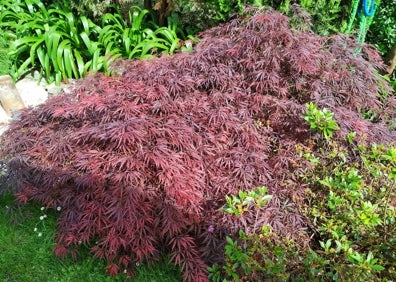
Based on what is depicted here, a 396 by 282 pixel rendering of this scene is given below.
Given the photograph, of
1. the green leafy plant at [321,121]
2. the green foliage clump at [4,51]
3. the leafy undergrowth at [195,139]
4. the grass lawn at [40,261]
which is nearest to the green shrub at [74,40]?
the green foliage clump at [4,51]

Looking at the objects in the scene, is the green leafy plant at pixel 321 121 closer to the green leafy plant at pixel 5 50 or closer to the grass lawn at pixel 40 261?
the grass lawn at pixel 40 261

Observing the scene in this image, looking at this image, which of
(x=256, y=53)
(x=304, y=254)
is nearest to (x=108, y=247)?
(x=304, y=254)

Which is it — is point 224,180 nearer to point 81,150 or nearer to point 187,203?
point 187,203

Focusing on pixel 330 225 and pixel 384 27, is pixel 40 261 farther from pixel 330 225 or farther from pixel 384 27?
pixel 384 27

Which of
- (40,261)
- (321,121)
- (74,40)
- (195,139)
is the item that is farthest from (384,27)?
(40,261)

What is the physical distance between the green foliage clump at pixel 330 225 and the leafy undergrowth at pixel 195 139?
→ 6 centimetres

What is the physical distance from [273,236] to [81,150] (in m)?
1.24

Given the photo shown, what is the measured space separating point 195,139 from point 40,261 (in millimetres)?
1190

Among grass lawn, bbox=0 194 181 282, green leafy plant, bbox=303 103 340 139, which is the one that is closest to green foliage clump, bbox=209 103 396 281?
green leafy plant, bbox=303 103 340 139

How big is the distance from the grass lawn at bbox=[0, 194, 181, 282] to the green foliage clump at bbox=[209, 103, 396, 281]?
42 cm

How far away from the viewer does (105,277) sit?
214 cm

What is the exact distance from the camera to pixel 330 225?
183 cm

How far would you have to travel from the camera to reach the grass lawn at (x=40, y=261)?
214cm

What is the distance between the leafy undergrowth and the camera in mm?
2035
